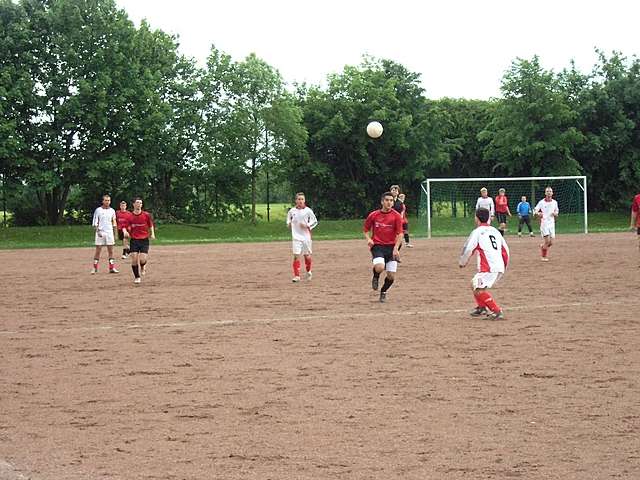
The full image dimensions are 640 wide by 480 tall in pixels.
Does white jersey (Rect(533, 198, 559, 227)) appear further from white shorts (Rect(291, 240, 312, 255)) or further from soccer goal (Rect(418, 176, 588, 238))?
soccer goal (Rect(418, 176, 588, 238))

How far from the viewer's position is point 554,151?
55031mm

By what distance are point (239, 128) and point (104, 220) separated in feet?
89.0

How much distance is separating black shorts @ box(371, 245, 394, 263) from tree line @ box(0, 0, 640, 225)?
32695 millimetres

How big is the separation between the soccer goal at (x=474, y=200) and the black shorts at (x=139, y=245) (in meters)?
23.9

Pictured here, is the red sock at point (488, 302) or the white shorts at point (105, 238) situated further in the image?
the white shorts at point (105, 238)

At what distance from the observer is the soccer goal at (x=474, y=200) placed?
47.9 meters

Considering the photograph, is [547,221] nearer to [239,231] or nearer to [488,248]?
[488,248]

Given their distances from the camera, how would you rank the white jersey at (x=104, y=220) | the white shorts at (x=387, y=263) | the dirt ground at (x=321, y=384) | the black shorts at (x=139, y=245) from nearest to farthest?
the dirt ground at (x=321, y=384)
the white shorts at (x=387, y=263)
the black shorts at (x=139, y=245)
the white jersey at (x=104, y=220)

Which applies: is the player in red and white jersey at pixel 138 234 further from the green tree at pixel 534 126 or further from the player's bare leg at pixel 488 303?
the green tree at pixel 534 126

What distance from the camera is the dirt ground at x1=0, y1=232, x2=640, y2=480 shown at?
6.90 m

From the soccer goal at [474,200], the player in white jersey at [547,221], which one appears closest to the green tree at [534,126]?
the soccer goal at [474,200]

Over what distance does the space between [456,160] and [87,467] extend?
189 feet

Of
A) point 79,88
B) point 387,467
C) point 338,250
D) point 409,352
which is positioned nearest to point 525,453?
point 387,467

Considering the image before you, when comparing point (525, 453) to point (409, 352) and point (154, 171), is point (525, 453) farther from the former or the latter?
point (154, 171)
